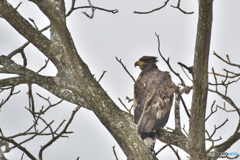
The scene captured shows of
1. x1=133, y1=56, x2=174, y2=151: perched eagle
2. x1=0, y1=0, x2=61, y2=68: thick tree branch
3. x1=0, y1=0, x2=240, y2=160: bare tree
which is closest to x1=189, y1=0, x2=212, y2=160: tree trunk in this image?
x1=0, y1=0, x2=240, y2=160: bare tree

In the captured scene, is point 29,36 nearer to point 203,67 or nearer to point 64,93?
point 64,93

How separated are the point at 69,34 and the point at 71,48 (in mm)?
184

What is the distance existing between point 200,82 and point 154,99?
5.15 feet

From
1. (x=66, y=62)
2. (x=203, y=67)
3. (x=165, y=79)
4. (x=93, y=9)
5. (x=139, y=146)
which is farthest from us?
(x=165, y=79)

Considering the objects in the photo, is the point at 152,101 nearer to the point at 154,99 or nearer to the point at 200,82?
the point at 154,99

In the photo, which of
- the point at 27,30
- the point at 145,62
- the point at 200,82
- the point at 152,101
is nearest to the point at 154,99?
the point at 152,101

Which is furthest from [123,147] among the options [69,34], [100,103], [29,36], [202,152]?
[29,36]

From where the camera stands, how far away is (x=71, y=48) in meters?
3.45

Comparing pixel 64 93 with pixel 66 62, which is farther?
pixel 64 93

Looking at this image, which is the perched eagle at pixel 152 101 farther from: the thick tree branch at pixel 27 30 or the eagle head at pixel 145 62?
the thick tree branch at pixel 27 30

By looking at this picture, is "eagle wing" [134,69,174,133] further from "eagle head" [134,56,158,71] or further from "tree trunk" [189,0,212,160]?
"tree trunk" [189,0,212,160]

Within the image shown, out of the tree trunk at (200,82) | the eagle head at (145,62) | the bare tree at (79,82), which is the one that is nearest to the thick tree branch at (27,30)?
the bare tree at (79,82)

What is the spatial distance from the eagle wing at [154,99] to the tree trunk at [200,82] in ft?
3.10

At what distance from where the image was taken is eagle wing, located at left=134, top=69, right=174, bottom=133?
13.9ft
